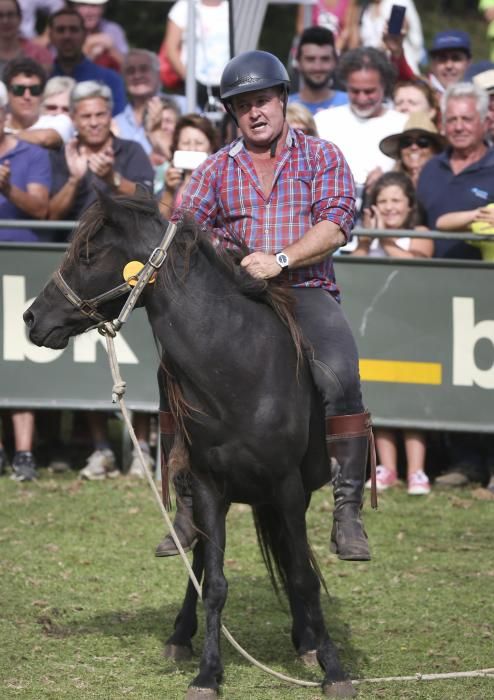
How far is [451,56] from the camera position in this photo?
12.4 m

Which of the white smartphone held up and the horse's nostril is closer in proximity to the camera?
the horse's nostril

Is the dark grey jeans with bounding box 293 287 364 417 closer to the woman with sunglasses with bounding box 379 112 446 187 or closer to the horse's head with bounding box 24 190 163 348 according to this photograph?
Result: the horse's head with bounding box 24 190 163 348

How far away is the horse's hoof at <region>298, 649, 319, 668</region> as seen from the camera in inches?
267

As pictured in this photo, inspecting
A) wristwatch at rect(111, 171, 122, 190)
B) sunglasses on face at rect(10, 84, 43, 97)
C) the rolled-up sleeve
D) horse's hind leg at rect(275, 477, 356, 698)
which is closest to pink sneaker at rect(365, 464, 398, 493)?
wristwatch at rect(111, 171, 122, 190)

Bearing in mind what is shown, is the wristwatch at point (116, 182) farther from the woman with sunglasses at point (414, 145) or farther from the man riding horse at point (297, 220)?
the man riding horse at point (297, 220)

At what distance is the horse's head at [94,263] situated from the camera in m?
5.85

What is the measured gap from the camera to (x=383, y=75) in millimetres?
11227

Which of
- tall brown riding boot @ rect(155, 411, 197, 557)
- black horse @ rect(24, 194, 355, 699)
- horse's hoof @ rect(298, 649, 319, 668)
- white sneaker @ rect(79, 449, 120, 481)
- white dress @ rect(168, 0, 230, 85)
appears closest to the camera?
black horse @ rect(24, 194, 355, 699)

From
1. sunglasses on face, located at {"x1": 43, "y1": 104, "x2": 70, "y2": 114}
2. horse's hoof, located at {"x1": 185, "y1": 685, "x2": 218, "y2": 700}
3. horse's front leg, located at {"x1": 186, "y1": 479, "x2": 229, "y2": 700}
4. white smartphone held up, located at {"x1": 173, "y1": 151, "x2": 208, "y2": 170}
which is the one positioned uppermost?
sunglasses on face, located at {"x1": 43, "y1": 104, "x2": 70, "y2": 114}

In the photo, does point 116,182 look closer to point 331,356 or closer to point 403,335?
point 403,335

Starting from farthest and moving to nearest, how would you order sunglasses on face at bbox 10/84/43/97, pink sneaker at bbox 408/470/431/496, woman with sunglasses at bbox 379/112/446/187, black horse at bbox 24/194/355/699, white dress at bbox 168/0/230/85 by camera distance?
white dress at bbox 168/0/230/85 < sunglasses on face at bbox 10/84/43/97 < woman with sunglasses at bbox 379/112/446/187 < pink sneaker at bbox 408/470/431/496 < black horse at bbox 24/194/355/699

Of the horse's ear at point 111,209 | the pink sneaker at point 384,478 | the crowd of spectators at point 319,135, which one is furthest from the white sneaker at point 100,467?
the horse's ear at point 111,209

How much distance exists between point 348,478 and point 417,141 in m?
5.12

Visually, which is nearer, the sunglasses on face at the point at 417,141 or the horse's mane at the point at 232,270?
the horse's mane at the point at 232,270
